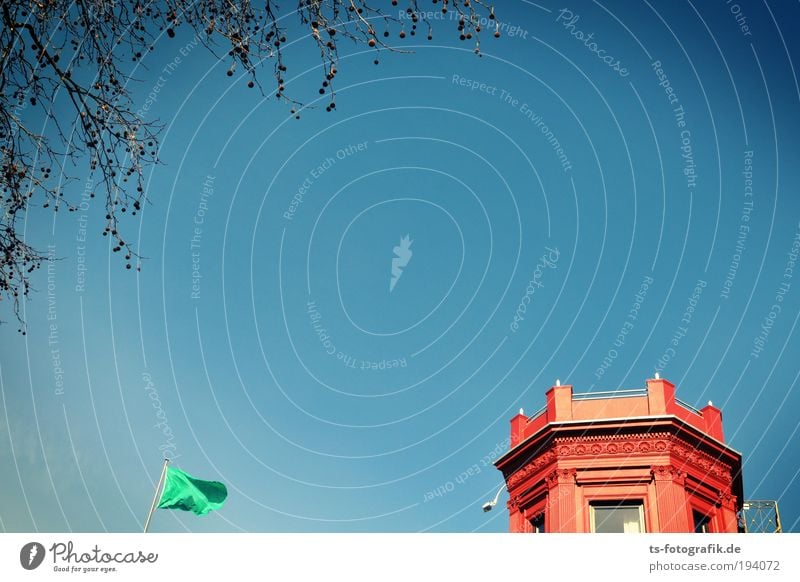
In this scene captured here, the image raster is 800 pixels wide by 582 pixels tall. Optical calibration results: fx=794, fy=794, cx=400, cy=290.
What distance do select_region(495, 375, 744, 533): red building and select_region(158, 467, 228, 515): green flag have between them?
10.2m

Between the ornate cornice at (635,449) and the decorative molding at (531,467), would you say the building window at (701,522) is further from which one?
the decorative molding at (531,467)

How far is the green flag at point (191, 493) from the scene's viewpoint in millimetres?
24328

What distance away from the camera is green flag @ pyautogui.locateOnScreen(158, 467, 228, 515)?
79.8ft

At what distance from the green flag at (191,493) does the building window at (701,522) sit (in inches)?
605

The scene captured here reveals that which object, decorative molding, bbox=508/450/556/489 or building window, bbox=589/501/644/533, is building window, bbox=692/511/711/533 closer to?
building window, bbox=589/501/644/533
